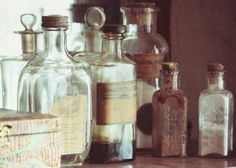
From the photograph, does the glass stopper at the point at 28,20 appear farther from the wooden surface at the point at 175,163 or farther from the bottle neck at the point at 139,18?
the wooden surface at the point at 175,163

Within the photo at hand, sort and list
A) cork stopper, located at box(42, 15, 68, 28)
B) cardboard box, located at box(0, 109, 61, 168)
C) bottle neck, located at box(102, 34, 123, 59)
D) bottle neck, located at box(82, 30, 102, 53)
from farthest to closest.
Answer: bottle neck, located at box(82, 30, 102, 53), bottle neck, located at box(102, 34, 123, 59), cork stopper, located at box(42, 15, 68, 28), cardboard box, located at box(0, 109, 61, 168)

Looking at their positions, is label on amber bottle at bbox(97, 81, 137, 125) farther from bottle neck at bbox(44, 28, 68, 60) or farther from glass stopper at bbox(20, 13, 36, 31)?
glass stopper at bbox(20, 13, 36, 31)

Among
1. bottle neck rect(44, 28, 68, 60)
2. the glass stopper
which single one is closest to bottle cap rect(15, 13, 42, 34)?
the glass stopper

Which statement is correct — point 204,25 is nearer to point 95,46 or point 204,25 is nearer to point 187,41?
point 187,41

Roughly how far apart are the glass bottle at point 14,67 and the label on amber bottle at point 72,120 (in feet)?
0.54

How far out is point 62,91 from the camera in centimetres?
86

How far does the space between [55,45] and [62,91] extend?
0.24ft

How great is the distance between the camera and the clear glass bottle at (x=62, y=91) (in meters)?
0.85

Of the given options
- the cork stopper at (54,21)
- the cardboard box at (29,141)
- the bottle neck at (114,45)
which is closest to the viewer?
the cardboard box at (29,141)

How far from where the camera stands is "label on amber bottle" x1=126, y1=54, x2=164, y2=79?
1.00 metres

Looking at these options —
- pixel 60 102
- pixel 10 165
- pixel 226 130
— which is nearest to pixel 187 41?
pixel 226 130

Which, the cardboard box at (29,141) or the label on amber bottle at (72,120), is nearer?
the cardboard box at (29,141)

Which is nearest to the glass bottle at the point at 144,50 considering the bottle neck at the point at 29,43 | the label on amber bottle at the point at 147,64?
the label on amber bottle at the point at 147,64

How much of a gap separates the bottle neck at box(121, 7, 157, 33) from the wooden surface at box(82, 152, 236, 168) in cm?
23
